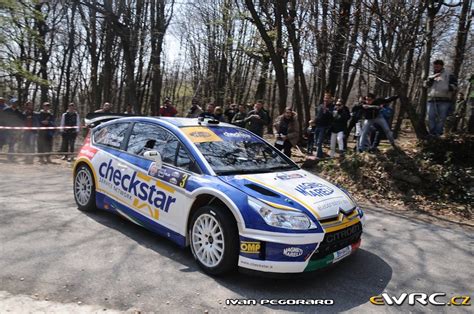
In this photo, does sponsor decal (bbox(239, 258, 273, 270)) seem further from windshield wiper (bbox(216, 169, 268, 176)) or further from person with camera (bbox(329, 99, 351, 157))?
person with camera (bbox(329, 99, 351, 157))

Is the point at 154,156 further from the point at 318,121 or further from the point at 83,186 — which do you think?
the point at 318,121

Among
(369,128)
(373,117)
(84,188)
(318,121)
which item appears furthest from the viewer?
(318,121)

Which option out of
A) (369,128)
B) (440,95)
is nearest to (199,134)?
(369,128)

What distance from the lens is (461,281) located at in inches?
177

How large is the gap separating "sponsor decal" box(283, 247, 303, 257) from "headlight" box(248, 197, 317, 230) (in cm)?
20

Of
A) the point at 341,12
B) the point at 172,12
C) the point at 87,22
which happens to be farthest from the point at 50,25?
the point at 341,12

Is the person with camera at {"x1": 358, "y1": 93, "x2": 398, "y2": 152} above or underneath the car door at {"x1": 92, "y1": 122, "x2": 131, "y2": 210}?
above

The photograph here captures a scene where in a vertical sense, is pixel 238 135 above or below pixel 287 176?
above

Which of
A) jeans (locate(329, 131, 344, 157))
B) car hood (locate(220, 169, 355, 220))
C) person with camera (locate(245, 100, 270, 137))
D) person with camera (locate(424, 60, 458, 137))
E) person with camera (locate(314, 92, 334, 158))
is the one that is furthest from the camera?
person with camera (locate(245, 100, 270, 137))

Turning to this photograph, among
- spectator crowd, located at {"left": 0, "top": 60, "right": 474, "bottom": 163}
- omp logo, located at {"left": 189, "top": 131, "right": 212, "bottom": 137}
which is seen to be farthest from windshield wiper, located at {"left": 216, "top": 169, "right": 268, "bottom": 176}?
spectator crowd, located at {"left": 0, "top": 60, "right": 474, "bottom": 163}

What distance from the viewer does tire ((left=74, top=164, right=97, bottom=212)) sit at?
6112 mm

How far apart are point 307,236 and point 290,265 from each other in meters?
0.33

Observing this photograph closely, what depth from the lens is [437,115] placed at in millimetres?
9180

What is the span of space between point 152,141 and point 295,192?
2176 mm
